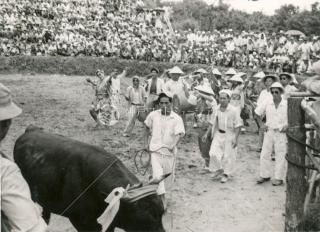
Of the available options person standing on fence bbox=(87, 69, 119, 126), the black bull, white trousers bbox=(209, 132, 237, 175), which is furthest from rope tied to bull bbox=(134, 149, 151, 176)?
person standing on fence bbox=(87, 69, 119, 126)

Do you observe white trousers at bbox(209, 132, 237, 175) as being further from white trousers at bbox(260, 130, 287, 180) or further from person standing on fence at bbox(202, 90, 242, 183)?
white trousers at bbox(260, 130, 287, 180)

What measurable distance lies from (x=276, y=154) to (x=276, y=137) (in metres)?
0.34

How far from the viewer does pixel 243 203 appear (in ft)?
27.8

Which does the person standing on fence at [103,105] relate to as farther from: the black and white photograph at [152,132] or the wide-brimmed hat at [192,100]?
the wide-brimmed hat at [192,100]

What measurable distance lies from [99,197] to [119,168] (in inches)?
16.2

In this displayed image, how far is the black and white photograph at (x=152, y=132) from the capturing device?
18.7ft

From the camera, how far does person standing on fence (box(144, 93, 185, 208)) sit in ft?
25.8

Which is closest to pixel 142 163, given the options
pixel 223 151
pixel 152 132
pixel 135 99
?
pixel 152 132

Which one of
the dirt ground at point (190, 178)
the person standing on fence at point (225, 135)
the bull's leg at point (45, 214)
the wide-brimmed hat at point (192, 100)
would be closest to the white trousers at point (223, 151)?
the person standing on fence at point (225, 135)

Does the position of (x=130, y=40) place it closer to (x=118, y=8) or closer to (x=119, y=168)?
(x=118, y=8)

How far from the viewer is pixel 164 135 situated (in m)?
7.98

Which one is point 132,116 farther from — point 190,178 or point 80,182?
point 80,182

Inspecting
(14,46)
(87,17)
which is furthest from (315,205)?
(87,17)

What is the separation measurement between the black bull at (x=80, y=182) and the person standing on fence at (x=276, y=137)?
14.6ft
